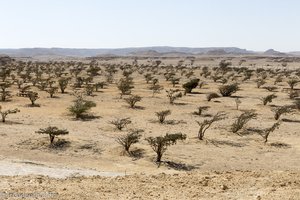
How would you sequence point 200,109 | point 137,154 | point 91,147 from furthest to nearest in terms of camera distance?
1. point 200,109
2. point 91,147
3. point 137,154

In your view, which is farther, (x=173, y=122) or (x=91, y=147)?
(x=173, y=122)

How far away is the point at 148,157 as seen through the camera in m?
19.3

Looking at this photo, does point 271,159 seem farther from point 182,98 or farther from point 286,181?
point 182,98

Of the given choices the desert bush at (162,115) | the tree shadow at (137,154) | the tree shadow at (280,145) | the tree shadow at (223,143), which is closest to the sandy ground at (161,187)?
the tree shadow at (137,154)

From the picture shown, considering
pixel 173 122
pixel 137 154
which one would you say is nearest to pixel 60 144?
pixel 137 154

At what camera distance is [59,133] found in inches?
840

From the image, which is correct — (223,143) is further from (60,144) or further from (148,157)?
(60,144)

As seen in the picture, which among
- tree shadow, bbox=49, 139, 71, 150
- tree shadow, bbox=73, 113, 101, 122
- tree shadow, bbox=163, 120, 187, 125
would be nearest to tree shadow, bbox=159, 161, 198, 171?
tree shadow, bbox=49, 139, 71, 150

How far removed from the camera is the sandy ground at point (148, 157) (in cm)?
1241

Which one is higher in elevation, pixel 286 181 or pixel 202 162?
pixel 286 181

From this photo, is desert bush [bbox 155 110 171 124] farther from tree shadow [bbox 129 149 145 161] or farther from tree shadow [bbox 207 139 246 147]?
tree shadow [bbox 129 149 145 161]

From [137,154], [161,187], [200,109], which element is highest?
[161,187]

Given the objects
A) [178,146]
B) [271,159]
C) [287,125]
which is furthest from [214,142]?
[287,125]

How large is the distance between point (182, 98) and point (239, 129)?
13.7m
